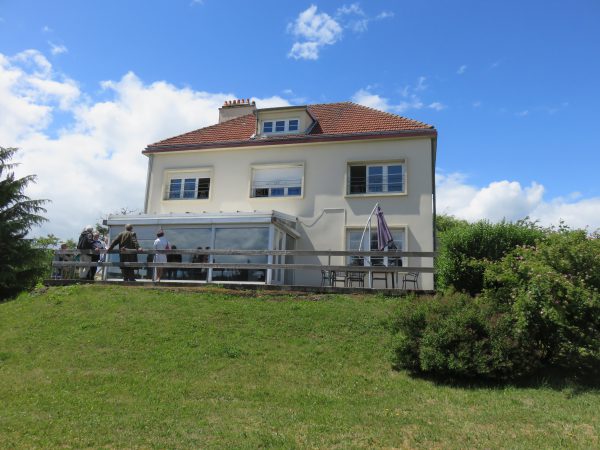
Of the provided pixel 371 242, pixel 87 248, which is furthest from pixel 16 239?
pixel 371 242

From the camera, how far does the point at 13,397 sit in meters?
7.56

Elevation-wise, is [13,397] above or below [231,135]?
below

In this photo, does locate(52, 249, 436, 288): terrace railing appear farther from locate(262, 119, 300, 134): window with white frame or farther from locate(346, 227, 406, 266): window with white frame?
locate(262, 119, 300, 134): window with white frame

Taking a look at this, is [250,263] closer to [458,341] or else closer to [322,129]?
[322,129]

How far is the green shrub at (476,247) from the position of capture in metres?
12.5

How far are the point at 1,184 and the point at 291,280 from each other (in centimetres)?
1240

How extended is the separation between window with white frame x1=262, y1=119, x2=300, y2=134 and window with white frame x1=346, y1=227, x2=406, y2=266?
17.7ft

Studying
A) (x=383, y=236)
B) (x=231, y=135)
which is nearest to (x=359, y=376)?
(x=383, y=236)

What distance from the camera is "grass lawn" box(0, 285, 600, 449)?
5.94 meters

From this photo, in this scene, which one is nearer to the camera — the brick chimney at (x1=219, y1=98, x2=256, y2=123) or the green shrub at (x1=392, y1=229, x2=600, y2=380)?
the green shrub at (x1=392, y1=229, x2=600, y2=380)

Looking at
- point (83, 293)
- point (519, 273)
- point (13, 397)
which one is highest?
point (519, 273)

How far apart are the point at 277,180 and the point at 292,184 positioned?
689 millimetres

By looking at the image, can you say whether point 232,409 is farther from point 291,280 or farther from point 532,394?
point 291,280

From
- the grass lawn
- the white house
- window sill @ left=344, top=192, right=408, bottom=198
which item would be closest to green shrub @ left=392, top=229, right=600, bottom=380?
the grass lawn
